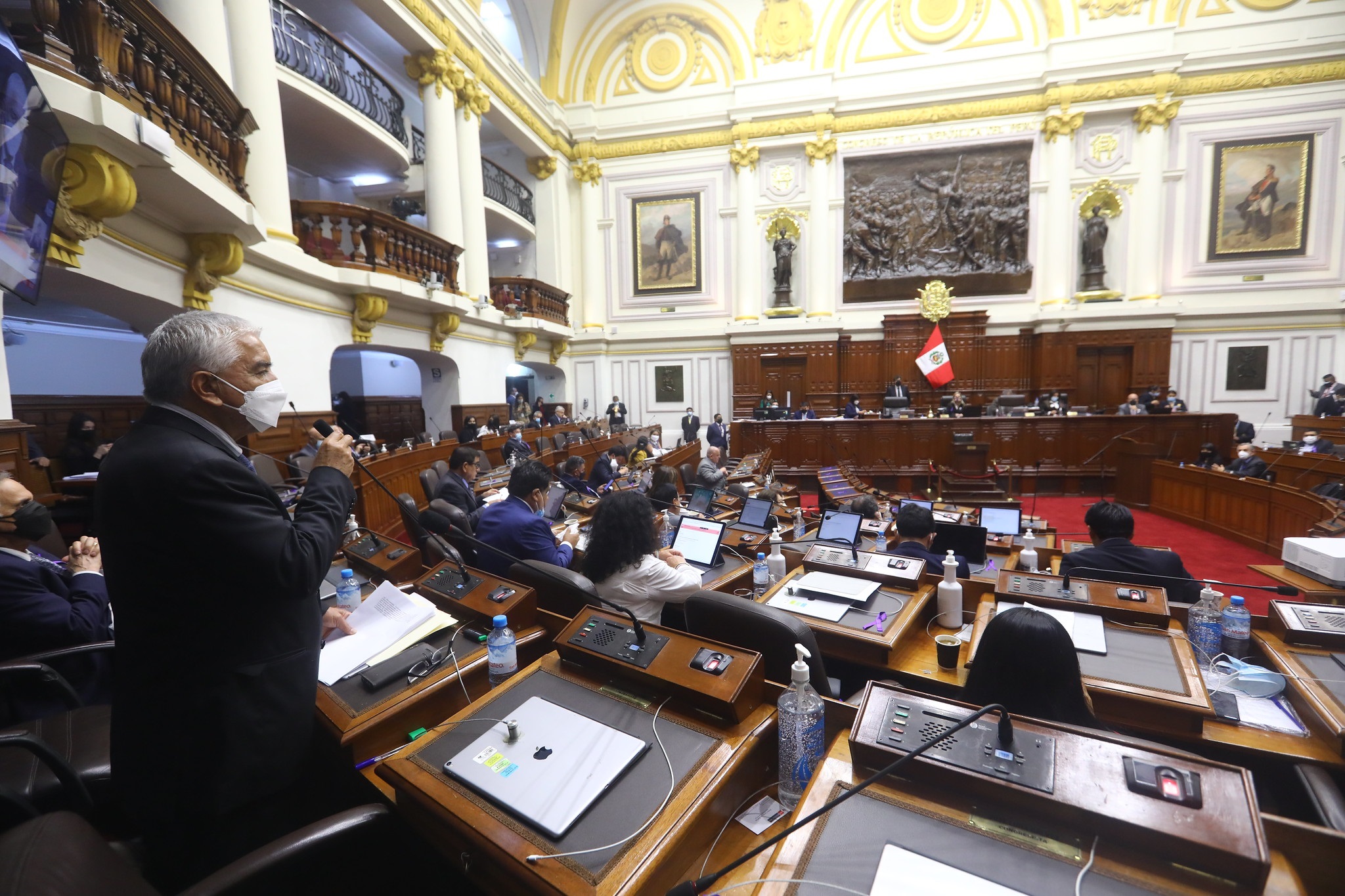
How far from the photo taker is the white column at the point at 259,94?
5305mm

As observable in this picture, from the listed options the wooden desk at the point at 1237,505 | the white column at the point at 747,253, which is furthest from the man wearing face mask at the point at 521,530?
the white column at the point at 747,253

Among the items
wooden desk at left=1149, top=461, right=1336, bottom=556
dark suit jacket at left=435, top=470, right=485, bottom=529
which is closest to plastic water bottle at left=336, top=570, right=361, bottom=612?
dark suit jacket at left=435, top=470, right=485, bottom=529

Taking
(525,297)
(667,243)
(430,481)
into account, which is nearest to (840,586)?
(430,481)

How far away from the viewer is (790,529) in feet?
13.9

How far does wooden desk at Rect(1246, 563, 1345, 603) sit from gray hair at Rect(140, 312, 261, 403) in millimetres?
3267

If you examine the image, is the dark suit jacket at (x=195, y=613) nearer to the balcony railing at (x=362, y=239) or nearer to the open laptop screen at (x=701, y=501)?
the open laptop screen at (x=701, y=501)

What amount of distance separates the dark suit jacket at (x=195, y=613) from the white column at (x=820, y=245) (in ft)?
40.7

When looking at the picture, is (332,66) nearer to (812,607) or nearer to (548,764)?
(812,607)

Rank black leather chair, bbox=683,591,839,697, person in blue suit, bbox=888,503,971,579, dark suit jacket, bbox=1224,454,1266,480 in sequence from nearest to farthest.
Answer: black leather chair, bbox=683,591,839,697
person in blue suit, bbox=888,503,971,579
dark suit jacket, bbox=1224,454,1266,480

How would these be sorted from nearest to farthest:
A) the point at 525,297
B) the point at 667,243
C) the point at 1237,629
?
the point at 1237,629 < the point at 525,297 < the point at 667,243

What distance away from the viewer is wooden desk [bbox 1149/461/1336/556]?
5137 mm

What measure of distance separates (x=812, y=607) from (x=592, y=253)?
1265 centimetres

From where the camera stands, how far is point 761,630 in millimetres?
1713

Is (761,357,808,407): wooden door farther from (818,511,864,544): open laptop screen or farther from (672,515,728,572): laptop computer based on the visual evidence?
(672,515,728,572): laptop computer
